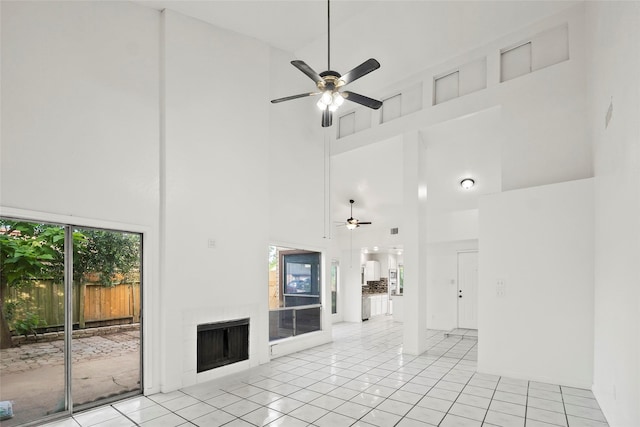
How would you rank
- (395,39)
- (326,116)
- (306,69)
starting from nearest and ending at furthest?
(306,69) → (326,116) → (395,39)

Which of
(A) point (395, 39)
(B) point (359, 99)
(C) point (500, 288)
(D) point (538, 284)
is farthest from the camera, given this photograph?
(A) point (395, 39)

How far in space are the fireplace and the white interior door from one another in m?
6.05

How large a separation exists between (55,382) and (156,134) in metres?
3.02

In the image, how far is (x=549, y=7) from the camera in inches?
201

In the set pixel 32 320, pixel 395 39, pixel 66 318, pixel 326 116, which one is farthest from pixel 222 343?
pixel 395 39

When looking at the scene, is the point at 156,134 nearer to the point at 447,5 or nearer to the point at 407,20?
the point at 407,20

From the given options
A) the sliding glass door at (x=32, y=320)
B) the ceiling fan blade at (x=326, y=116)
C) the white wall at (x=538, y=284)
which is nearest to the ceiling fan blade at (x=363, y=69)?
the ceiling fan blade at (x=326, y=116)

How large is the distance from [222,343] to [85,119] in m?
3.42

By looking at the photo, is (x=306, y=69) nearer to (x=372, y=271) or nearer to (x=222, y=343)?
(x=222, y=343)

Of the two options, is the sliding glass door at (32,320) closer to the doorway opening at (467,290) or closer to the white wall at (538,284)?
the white wall at (538,284)

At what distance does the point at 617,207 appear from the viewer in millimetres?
3201

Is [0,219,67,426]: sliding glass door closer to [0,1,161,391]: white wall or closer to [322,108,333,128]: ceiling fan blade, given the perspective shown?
[0,1,161,391]: white wall

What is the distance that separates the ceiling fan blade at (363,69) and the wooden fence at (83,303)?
3.56 m

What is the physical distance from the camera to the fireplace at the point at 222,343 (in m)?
4.98
